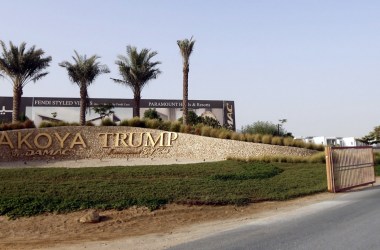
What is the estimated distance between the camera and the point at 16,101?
3103 cm

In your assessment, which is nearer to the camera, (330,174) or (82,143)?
(330,174)

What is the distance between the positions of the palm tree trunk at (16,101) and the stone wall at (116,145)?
5.61 m

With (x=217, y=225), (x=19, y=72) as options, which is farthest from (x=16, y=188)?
(x=19, y=72)

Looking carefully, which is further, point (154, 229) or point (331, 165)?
point (331, 165)

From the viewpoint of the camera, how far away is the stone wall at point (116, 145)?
25.4m

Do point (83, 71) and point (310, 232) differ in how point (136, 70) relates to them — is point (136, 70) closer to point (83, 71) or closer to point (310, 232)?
point (83, 71)

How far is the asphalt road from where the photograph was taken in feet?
23.7

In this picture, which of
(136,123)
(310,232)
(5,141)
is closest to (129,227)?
(310,232)

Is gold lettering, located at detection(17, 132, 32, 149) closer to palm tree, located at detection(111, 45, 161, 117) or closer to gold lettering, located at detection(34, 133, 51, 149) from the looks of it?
gold lettering, located at detection(34, 133, 51, 149)

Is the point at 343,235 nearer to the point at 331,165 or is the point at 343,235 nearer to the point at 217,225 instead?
the point at 217,225

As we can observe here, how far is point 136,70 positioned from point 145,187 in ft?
75.6

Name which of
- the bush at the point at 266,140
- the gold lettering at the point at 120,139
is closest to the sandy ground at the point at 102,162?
the gold lettering at the point at 120,139

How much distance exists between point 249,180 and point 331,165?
3.21m

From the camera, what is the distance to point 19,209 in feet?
34.3
